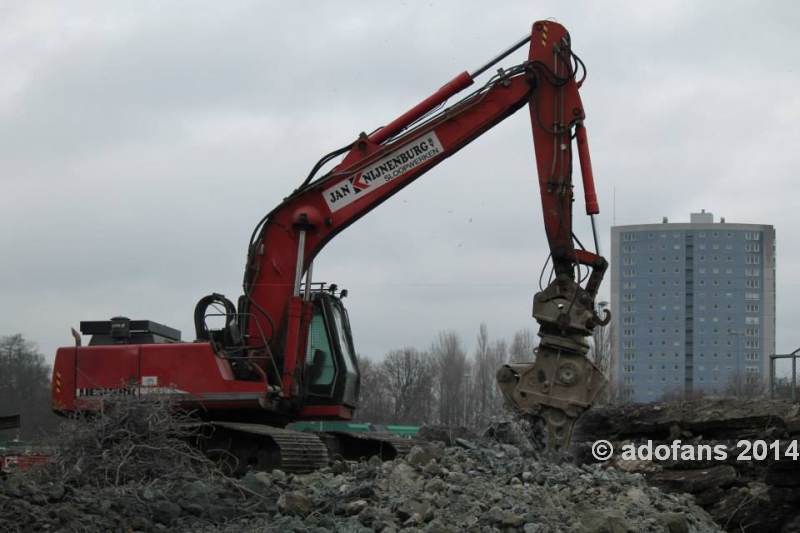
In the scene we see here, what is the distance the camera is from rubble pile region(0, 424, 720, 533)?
314 inches

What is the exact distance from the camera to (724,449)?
12336mm

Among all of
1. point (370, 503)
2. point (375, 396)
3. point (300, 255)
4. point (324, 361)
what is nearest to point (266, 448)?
point (324, 361)

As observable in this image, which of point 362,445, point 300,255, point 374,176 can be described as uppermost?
point 374,176

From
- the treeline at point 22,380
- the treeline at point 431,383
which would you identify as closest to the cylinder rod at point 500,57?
the treeline at point 22,380

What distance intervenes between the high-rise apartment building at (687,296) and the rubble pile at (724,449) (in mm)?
78597

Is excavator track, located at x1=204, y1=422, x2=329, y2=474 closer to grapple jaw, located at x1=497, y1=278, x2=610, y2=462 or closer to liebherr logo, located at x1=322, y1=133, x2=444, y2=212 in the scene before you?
grapple jaw, located at x1=497, y1=278, x2=610, y2=462

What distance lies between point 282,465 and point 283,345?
154 cm

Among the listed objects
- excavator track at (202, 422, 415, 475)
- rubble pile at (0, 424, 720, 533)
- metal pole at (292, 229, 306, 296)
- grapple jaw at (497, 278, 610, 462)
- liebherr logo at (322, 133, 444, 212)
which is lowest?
rubble pile at (0, 424, 720, 533)

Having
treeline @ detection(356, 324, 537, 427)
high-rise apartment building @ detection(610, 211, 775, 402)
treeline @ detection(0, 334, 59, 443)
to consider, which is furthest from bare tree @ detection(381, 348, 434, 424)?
high-rise apartment building @ detection(610, 211, 775, 402)

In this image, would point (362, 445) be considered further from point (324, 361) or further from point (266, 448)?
point (266, 448)

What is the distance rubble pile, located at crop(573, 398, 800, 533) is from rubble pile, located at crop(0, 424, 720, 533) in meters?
1.56

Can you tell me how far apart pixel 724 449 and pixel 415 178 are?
455 centimetres

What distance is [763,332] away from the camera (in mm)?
89438

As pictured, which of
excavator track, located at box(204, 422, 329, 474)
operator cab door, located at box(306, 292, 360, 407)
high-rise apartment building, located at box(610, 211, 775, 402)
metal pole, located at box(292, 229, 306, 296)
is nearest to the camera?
excavator track, located at box(204, 422, 329, 474)
